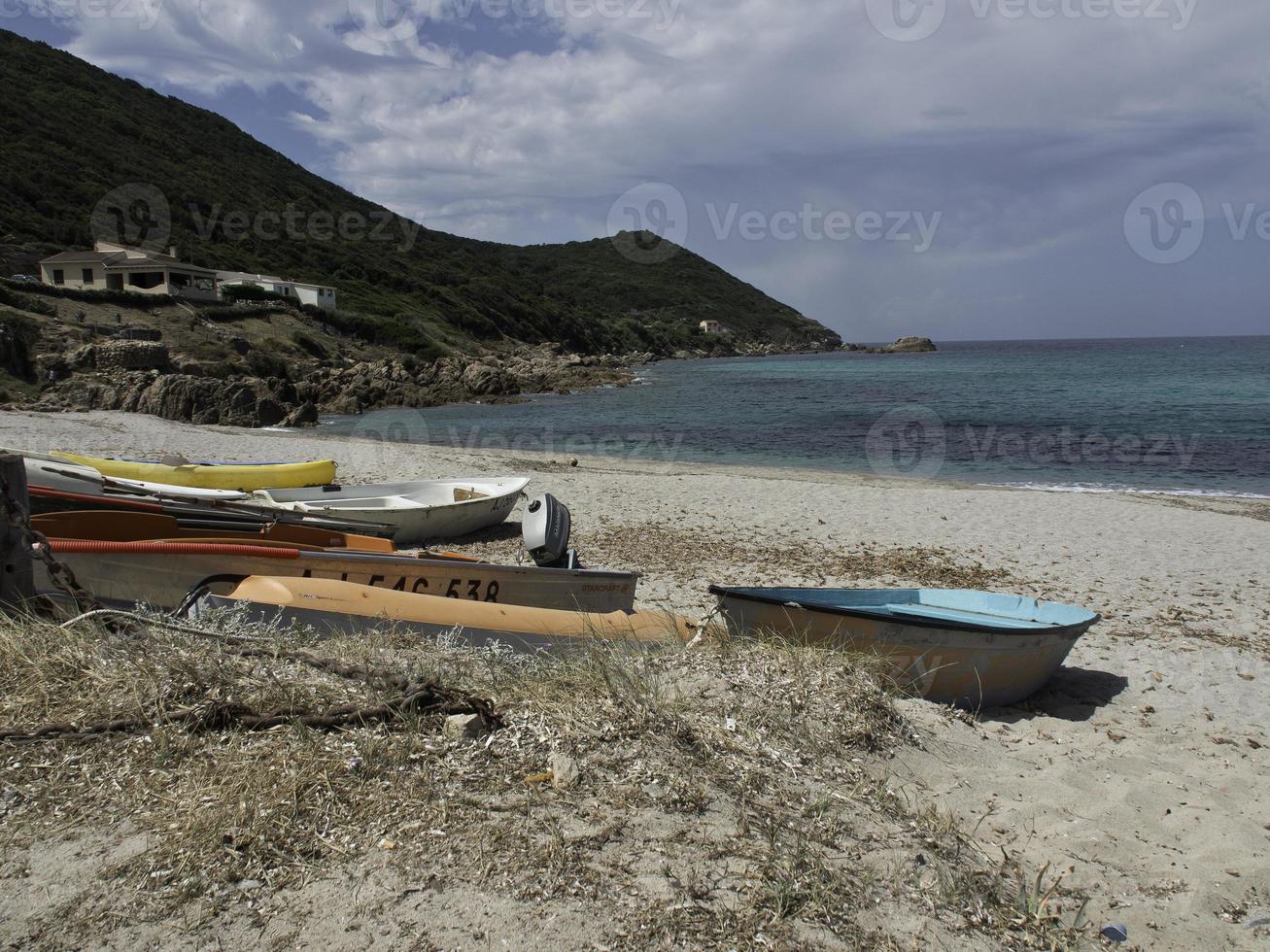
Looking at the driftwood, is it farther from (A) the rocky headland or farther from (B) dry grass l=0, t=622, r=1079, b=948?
(A) the rocky headland

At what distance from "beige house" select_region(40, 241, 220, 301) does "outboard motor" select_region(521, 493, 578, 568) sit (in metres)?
44.9

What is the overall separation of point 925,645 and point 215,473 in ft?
35.1

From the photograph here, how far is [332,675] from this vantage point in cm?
395

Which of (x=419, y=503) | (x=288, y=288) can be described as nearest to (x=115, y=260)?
(x=288, y=288)

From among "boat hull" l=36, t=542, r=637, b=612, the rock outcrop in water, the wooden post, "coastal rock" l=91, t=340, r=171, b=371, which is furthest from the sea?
the rock outcrop in water

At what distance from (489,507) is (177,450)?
1151 cm

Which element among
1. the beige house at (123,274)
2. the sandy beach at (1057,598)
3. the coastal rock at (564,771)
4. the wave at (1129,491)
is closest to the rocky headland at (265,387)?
the sandy beach at (1057,598)

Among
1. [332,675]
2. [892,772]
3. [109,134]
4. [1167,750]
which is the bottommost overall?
[1167,750]

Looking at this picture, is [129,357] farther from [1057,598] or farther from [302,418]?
[1057,598]

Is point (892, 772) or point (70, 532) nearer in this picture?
point (892, 772)

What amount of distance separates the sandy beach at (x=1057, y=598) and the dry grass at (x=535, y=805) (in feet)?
0.81

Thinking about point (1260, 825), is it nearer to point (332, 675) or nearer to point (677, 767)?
point (677, 767)

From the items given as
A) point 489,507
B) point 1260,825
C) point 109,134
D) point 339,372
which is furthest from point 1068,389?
point 109,134

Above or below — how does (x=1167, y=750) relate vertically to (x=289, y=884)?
below
